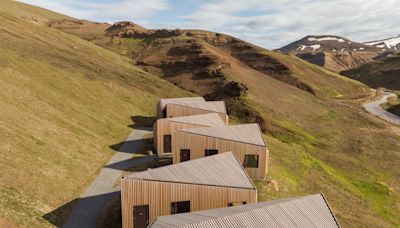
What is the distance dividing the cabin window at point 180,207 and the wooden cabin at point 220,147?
1244 cm

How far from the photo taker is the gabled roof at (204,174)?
27.7 meters

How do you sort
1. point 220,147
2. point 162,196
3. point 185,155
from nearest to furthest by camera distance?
point 162,196 < point 220,147 < point 185,155

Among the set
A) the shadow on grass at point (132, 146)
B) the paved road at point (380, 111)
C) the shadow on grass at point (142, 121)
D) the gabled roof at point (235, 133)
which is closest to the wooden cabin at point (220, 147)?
the gabled roof at point (235, 133)

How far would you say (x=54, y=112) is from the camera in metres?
48.8

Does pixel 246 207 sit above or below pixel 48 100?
below

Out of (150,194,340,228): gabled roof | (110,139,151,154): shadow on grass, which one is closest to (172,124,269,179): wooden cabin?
(110,139,151,154): shadow on grass

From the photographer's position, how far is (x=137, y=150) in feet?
157

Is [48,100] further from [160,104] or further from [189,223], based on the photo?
[189,223]

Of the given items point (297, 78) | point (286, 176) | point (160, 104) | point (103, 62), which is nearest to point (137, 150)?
point (160, 104)

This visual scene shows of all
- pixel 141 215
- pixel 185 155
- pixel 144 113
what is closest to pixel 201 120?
pixel 185 155

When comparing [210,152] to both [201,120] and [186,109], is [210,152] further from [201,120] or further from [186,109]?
[186,109]

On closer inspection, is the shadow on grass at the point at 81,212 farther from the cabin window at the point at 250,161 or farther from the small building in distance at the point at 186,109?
the small building in distance at the point at 186,109

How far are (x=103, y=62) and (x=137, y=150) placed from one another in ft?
166

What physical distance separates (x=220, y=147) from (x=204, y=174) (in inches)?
407
